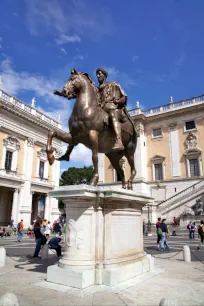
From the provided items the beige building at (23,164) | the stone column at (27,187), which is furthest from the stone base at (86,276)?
the stone column at (27,187)

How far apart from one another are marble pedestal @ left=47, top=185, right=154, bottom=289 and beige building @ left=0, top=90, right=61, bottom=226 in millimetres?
24840

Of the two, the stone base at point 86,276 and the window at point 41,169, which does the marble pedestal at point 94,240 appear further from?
the window at point 41,169

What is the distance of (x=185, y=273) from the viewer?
20.2 ft

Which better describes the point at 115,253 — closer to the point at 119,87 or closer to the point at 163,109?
the point at 119,87

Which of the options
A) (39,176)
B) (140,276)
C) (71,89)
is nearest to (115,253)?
(140,276)

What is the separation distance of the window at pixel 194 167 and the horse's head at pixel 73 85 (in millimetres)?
29324

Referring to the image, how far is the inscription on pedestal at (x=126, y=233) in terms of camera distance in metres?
5.24

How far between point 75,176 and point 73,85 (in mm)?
59413

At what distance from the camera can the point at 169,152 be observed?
34688 millimetres

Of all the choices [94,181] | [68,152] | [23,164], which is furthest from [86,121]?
[23,164]

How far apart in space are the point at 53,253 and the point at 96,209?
18.6 ft

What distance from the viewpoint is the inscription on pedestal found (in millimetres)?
5238

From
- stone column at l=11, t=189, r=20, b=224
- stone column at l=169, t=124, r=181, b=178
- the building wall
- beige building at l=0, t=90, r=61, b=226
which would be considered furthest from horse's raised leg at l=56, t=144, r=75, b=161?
the building wall

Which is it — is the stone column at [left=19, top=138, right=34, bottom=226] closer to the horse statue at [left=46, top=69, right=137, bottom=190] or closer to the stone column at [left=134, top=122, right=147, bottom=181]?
the stone column at [left=134, top=122, right=147, bottom=181]
